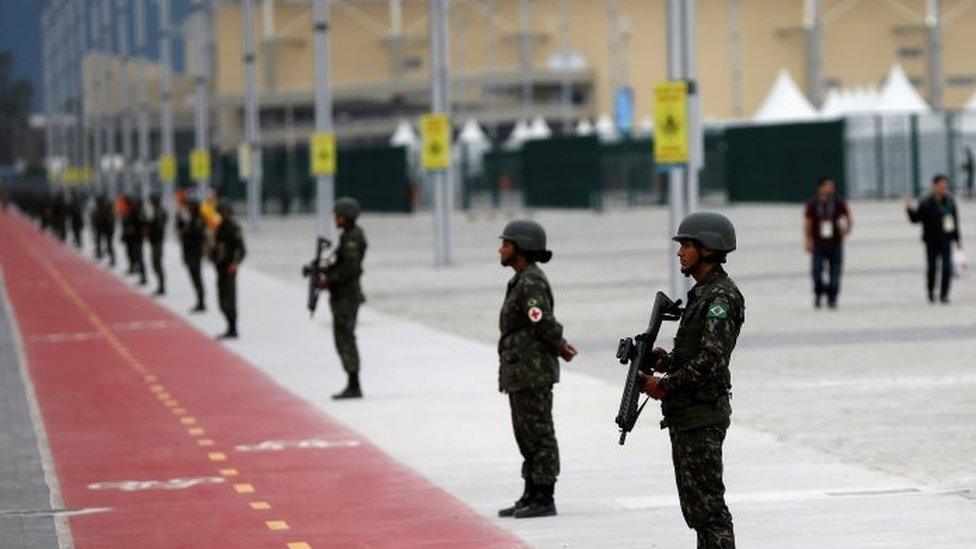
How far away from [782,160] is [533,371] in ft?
217

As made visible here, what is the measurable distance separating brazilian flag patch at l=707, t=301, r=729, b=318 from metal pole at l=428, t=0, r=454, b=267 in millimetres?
37099

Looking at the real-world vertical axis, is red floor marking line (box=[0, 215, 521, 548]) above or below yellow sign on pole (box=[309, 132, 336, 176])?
below

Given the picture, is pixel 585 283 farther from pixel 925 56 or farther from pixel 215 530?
pixel 925 56

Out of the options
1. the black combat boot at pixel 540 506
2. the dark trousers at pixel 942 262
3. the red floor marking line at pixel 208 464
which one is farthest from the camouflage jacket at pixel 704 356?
the dark trousers at pixel 942 262

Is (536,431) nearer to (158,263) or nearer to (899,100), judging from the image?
(158,263)

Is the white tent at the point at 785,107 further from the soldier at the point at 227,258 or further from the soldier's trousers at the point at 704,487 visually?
the soldier's trousers at the point at 704,487

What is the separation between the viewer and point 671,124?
29641 millimetres

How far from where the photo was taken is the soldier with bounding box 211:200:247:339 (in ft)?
105

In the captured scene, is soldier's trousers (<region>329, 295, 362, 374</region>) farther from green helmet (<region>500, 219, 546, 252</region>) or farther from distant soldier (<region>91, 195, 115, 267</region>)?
distant soldier (<region>91, 195, 115, 267</region>)

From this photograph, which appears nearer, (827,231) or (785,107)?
(827,231)

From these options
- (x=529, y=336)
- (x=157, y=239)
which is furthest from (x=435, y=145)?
(x=529, y=336)

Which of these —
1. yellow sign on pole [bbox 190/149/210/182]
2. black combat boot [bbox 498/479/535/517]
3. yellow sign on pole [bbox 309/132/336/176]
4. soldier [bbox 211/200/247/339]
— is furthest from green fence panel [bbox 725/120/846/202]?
black combat boot [bbox 498/479/535/517]

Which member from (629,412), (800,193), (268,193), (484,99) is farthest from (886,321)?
(484,99)

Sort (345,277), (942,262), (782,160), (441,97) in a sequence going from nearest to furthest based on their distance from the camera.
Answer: (345,277) < (942,262) < (441,97) < (782,160)
